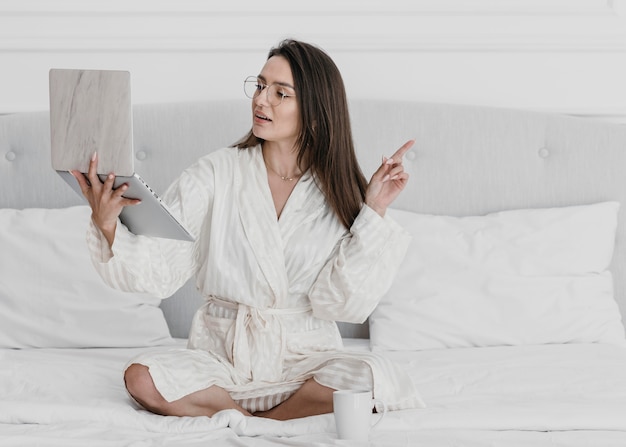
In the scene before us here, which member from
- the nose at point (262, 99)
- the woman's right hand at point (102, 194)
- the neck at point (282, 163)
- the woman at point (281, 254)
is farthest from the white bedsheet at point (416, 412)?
the nose at point (262, 99)

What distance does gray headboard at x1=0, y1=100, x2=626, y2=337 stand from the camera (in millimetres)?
2637

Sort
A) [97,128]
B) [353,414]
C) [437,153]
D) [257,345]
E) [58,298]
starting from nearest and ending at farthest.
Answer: [353,414]
[97,128]
[257,345]
[58,298]
[437,153]

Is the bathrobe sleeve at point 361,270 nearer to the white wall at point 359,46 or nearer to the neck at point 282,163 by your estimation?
the neck at point 282,163

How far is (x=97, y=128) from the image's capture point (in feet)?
5.55

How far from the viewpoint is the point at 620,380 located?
6.52 ft

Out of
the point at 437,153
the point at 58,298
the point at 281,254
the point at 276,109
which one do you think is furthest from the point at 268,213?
the point at 437,153

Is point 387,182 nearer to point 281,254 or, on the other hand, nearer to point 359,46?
point 281,254

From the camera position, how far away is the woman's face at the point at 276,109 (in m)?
2.03

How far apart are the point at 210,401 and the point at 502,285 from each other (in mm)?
→ 912

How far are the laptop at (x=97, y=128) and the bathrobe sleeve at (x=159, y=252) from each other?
0.13 m

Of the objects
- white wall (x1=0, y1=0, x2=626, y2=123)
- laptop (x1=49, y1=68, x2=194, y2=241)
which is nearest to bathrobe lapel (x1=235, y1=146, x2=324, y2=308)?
laptop (x1=49, y1=68, x2=194, y2=241)

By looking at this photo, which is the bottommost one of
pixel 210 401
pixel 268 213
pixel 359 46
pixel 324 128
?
pixel 210 401

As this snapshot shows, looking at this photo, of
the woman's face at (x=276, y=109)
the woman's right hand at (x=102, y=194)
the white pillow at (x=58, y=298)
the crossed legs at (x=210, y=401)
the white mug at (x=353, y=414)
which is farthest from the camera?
the white pillow at (x=58, y=298)

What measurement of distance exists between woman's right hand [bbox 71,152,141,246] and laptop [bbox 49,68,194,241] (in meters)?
0.01
